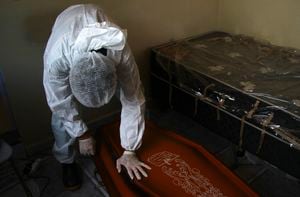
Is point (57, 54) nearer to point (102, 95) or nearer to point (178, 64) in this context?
point (102, 95)

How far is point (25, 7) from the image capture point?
1336 mm

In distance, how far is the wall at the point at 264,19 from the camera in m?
1.73

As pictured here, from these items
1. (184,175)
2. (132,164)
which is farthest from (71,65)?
(184,175)

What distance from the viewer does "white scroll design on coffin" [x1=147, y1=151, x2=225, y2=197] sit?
1.10 metres

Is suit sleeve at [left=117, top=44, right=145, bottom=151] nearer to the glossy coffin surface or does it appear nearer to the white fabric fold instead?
the glossy coffin surface

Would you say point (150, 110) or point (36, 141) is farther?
point (150, 110)

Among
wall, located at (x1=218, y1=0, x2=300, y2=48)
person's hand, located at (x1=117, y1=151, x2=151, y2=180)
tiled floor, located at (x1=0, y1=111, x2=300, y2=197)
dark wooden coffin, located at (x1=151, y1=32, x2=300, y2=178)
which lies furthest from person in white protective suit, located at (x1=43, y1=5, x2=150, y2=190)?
wall, located at (x1=218, y1=0, x2=300, y2=48)

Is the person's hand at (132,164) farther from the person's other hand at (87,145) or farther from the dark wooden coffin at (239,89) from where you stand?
the dark wooden coffin at (239,89)

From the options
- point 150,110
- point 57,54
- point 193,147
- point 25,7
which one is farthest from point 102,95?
point 150,110

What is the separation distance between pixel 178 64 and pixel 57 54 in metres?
0.77

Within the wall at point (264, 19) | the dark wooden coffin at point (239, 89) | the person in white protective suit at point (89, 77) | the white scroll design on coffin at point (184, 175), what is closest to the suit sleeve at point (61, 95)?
the person in white protective suit at point (89, 77)

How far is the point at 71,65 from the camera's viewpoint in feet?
3.29

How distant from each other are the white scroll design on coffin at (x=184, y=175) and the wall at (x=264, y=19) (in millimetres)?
1082

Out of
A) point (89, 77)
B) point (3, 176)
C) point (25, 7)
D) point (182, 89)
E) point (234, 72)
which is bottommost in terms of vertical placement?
point (3, 176)
